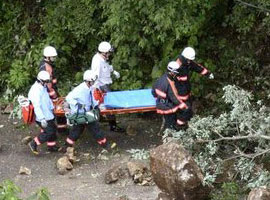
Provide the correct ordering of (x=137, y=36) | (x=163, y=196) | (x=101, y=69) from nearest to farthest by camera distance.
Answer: (x=163, y=196) < (x=101, y=69) < (x=137, y=36)

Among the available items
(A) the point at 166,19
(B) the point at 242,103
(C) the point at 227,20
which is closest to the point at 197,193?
(B) the point at 242,103

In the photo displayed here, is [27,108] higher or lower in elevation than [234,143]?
higher

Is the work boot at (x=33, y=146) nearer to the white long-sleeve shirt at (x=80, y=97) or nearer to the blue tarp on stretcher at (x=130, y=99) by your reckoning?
the white long-sleeve shirt at (x=80, y=97)

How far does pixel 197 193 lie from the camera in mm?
8023

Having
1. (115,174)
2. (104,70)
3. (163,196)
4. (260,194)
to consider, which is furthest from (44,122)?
(260,194)

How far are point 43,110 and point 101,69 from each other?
1.52 meters

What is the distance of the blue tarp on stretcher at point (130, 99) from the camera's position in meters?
10.0

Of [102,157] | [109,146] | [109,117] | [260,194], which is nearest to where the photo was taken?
[260,194]

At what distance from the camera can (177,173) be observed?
7.85 metres

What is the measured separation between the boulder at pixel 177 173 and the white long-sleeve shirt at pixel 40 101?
2.38 metres

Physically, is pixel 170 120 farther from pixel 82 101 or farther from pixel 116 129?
pixel 82 101

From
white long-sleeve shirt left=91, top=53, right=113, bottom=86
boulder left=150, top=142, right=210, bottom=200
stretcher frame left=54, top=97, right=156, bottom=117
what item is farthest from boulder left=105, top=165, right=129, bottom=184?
white long-sleeve shirt left=91, top=53, right=113, bottom=86

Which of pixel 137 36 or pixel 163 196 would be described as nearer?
pixel 163 196

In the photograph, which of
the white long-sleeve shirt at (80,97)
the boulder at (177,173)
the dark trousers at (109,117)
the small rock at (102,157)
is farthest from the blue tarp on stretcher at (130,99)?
the boulder at (177,173)
